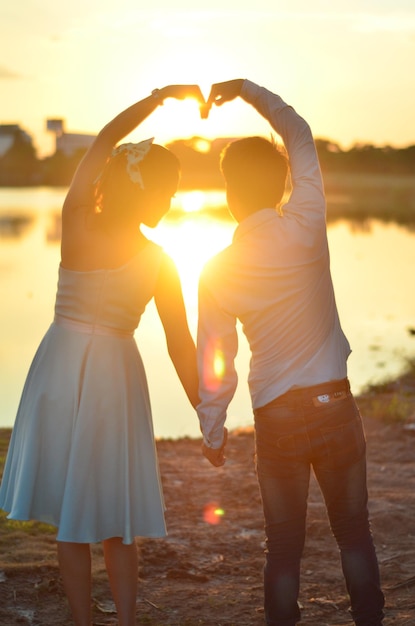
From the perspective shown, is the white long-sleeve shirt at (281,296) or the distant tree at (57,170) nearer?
the white long-sleeve shirt at (281,296)

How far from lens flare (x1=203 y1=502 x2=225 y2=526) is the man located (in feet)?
8.18

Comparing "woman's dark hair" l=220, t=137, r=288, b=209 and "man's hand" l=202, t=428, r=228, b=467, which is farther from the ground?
"woman's dark hair" l=220, t=137, r=288, b=209

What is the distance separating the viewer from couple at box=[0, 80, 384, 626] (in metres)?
3.29

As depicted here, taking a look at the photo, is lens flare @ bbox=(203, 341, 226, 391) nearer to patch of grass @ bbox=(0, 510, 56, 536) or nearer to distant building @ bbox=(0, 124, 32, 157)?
patch of grass @ bbox=(0, 510, 56, 536)

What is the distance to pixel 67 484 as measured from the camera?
3516 mm

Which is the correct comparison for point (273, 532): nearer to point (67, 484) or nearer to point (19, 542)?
point (67, 484)

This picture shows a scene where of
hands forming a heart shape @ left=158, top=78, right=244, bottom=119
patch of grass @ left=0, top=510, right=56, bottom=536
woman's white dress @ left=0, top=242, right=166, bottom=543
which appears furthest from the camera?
patch of grass @ left=0, top=510, right=56, bottom=536

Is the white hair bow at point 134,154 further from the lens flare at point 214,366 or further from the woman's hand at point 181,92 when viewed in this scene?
the lens flare at point 214,366

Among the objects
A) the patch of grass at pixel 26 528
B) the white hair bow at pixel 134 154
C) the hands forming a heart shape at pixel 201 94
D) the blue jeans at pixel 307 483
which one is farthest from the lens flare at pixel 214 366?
the patch of grass at pixel 26 528

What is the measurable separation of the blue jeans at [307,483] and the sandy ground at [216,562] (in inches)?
29.2

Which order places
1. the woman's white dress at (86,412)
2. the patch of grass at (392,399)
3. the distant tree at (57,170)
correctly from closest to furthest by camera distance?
the woman's white dress at (86,412) < the patch of grass at (392,399) < the distant tree at (57,170)

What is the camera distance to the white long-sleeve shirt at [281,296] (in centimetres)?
327

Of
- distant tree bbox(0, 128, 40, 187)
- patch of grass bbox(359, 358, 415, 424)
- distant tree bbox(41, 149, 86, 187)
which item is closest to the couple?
patch of grass bbox(359, 358, 415, 424)

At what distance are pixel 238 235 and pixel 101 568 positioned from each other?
236 cm
